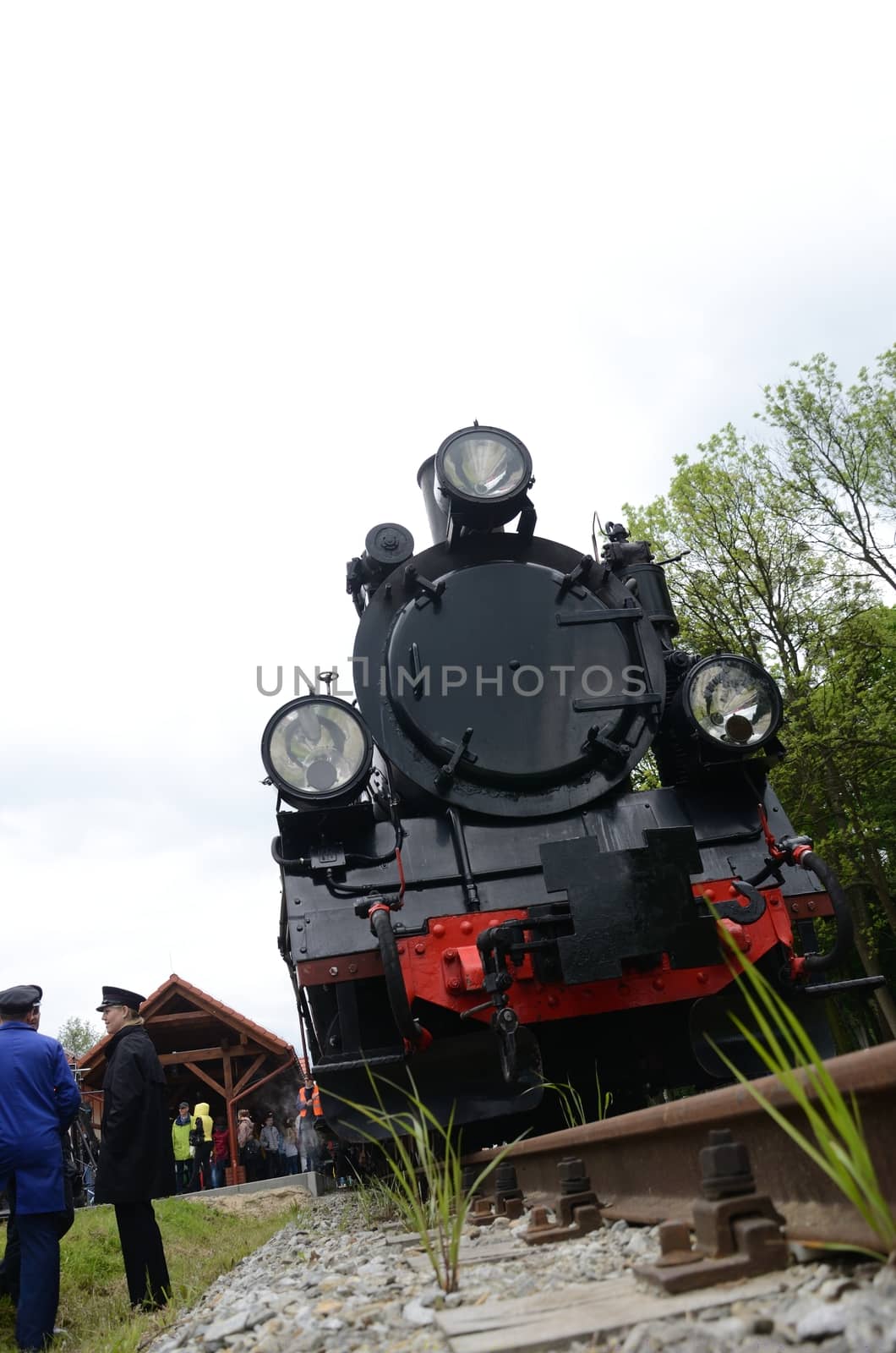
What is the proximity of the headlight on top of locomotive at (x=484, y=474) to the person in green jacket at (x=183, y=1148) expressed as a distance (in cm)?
999

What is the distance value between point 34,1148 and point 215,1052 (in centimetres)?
1568

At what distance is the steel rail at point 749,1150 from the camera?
1.49 m

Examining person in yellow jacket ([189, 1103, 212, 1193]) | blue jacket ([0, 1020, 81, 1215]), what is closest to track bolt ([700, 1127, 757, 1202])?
blue jacket ([0, 1020, 81, 1215])

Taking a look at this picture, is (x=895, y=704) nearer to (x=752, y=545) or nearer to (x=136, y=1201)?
(x=752, y=545)

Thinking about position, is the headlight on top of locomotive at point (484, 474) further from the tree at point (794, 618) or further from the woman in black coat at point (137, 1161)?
the tree at point (794, 618)

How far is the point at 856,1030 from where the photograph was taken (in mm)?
19609

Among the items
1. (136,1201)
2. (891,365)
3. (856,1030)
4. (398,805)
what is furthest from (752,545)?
(136,1201)

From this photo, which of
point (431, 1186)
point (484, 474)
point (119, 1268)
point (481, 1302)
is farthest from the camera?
point (119, 1268)

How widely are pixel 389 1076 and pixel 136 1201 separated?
102 cm

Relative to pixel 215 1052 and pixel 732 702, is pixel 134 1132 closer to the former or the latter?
pixel 732 702

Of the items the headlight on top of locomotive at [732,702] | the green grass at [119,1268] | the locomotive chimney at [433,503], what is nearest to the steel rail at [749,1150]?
the green grass at [119,1268]

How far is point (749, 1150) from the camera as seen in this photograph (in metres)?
1.88

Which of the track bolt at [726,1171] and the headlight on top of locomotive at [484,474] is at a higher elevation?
the headlight on top of locomotive at [484,474]

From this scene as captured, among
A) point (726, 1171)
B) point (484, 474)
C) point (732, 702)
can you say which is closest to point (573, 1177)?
point (726, 1171)
